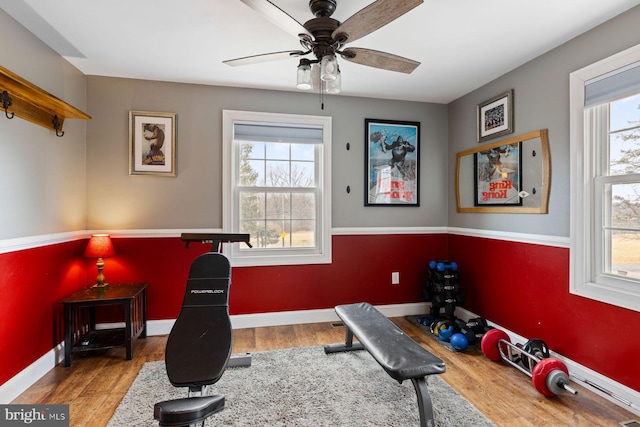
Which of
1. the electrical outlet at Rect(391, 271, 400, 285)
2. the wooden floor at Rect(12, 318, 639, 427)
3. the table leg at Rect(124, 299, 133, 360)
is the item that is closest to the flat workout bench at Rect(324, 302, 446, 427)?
the wooden floor at Rect(12, 318, 639, 427)

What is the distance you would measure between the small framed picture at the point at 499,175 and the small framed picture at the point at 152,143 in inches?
121

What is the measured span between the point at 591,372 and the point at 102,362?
363cm

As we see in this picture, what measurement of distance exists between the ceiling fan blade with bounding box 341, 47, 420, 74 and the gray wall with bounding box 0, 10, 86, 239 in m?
2.17

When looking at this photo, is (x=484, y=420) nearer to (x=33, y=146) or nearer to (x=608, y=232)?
(x=608, y=232)

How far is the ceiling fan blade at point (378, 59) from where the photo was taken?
6.21 ft

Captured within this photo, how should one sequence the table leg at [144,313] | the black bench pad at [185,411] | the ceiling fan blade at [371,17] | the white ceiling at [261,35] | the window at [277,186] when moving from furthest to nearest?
the window at [277,186], the table leg at [144,313], the white ceiling at [261,35], the ceiling fan blade at [371,17], the black bench pad at [185,411]

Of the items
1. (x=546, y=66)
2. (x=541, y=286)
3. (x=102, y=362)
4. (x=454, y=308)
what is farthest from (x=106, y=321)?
(x=546, y=66)

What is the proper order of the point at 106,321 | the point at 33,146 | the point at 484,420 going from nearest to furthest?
the point at 484,420, the point at 33,146, the point at 106,321

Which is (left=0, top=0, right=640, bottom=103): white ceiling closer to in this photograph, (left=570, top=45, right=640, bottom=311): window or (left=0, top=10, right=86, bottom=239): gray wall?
(left=0, top=10, right=86, bottom=239): gray wall

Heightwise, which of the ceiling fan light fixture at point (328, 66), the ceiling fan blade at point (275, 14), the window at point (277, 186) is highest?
the ceiling fan blade at point (275, 14)

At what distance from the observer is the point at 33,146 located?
91.7 inches

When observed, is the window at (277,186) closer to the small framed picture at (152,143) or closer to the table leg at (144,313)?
the small framed picture at (152,143)

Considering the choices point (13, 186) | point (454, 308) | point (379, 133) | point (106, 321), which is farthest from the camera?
point (379, 133)

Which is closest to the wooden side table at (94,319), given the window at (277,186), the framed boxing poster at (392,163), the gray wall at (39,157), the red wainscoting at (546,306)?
the gray wall at (39,157)
